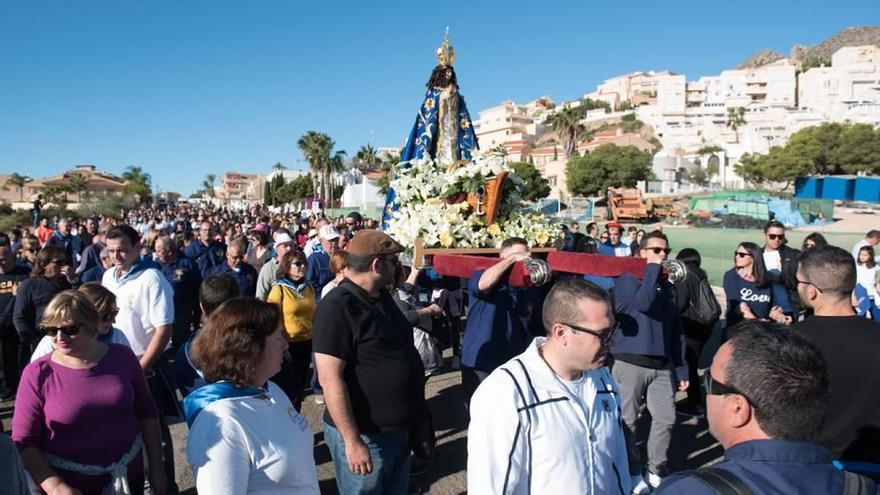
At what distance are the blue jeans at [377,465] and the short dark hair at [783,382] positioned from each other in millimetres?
1982

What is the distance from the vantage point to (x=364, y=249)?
3.23 metres

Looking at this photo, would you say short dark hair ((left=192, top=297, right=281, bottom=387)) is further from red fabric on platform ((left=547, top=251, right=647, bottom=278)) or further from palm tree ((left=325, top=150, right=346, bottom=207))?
palm tree ((left=325, top=150, right=346, bottom=207))

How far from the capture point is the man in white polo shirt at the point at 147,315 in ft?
14.1

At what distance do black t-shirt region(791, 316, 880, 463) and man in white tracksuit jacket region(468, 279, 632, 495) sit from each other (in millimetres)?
1312

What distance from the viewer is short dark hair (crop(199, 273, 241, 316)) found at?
12.5 feet

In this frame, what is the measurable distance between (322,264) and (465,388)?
12.6ft

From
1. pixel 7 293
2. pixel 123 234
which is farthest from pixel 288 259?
pixel 7 293

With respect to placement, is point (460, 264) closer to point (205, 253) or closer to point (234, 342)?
point (234, 342)

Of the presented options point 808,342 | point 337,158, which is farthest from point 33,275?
point 337,158

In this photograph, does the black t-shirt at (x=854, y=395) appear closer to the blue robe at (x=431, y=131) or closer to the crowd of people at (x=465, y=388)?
the crowd of people at (x=465, y=388)

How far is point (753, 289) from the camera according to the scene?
632 cm

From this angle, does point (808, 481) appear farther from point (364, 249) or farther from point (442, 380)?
point (442, 380)

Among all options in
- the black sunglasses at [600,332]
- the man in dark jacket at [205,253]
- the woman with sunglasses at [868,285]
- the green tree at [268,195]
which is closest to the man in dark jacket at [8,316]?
the man in dark jacket at [205,253]

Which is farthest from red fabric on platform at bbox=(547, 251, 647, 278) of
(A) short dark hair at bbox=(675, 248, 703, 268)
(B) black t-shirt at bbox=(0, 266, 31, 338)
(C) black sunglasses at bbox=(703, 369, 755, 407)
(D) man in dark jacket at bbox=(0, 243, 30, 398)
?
(B) black t-shirt at bbox=(0, 266, 31, 338)
